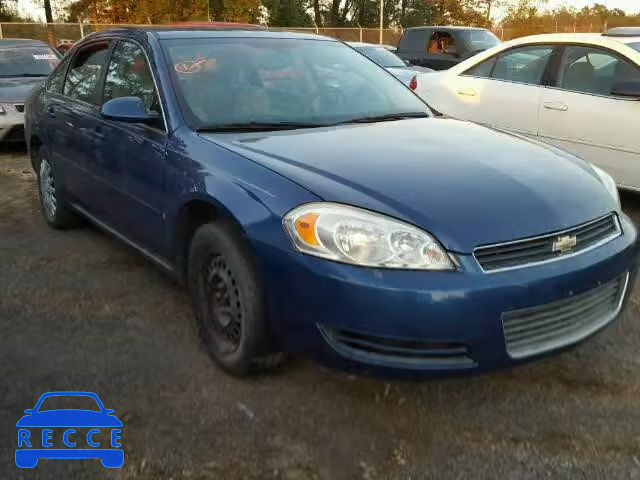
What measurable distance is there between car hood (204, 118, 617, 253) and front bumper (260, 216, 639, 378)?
0.53 ft

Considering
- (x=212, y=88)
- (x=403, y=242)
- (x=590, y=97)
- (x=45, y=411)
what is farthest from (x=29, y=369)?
(x=590, y=97)

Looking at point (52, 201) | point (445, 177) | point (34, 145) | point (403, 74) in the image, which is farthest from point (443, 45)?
point (445, 177)

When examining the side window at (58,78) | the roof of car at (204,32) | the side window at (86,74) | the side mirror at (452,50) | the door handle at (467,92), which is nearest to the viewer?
the roof of car at (204,32)

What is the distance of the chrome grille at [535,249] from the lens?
94.6 inches

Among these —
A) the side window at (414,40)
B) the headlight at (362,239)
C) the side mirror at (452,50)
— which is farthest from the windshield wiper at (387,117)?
the side window at (414,40)

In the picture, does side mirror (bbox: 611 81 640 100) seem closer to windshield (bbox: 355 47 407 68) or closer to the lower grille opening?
the lower grille opening

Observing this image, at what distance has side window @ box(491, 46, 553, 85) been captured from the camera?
5949 mm

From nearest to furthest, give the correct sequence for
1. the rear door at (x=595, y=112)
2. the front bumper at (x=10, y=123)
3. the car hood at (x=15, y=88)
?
the rear door at (x=595, y=112) < the front bumper at (x=10, y=123) < the car hood at (x=15, y=88)

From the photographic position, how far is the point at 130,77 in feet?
12.5

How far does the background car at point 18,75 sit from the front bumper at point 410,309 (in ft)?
22.5

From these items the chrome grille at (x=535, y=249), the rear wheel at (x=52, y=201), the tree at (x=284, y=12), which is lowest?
the rear wheel at (x=52, y=201)

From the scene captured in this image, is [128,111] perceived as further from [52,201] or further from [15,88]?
[15,88]

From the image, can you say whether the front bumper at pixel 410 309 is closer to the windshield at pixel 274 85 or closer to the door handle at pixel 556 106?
the windshield at pixel 274 85

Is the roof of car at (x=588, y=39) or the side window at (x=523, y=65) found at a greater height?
the roof of car at (x=588, y=39)
